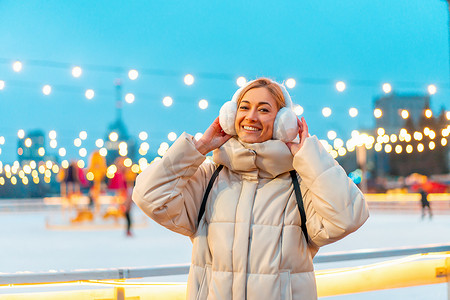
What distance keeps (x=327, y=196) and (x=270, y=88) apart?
40 cm

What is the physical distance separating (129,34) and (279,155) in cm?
6938

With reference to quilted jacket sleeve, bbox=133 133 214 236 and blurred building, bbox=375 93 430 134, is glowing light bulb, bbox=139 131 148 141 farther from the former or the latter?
blurred building, bbox=375 93 430 134

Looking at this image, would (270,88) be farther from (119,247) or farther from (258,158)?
(119,247)

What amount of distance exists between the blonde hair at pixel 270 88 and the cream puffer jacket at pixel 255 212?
0.15 meters

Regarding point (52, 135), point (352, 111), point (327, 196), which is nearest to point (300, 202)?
point (327, 196)

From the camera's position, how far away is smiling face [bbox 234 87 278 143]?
1.56 m

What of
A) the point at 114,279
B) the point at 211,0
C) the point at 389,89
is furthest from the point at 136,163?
the point at 211,0

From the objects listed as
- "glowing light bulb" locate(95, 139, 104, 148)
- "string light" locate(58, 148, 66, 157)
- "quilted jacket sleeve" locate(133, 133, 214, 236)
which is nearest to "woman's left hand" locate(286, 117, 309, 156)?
"quilted jacket sleeve" locate(133, 133, 214, 236)

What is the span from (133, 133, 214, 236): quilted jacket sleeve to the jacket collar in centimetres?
9

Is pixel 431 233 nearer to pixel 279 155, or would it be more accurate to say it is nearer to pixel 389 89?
pixel 389 89

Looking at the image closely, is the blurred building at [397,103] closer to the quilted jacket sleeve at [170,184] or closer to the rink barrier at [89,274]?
the rink barrier at [89,274]

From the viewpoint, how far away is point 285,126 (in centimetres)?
154

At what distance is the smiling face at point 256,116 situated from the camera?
1.56m

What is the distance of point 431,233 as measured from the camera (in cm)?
880
